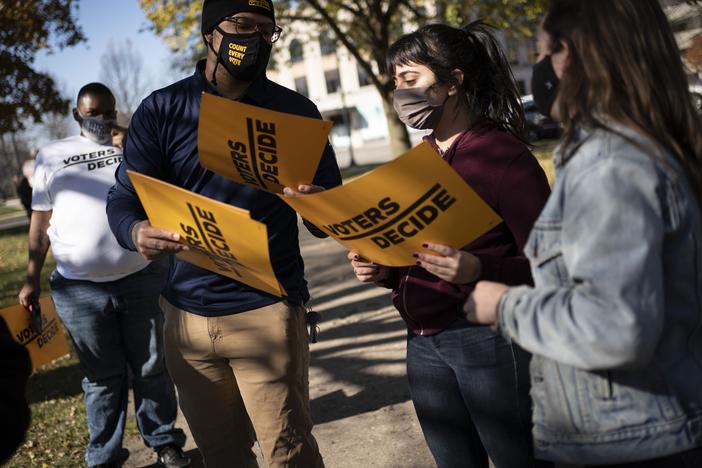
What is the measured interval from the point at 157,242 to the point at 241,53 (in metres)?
0.78

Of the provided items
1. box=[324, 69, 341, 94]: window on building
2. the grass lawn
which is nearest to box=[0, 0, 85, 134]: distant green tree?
the grass lawn

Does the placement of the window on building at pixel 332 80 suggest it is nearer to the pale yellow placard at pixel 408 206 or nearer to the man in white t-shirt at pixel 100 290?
the man in white t-shirt at pixel 100 290

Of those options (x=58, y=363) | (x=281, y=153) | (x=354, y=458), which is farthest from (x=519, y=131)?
(x=58, y=363)

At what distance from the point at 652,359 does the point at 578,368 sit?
153mm

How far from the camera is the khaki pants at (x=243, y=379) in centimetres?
279

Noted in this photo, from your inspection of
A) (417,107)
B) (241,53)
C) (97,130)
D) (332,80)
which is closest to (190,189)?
(241,53)

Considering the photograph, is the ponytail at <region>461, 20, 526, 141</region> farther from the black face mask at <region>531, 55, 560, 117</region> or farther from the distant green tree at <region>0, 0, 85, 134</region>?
the distant green tree at <region>0, 0, 85, 134</region>

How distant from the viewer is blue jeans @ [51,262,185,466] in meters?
4.18

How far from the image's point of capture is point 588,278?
4.99ft

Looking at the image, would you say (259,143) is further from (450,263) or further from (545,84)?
(545,84)

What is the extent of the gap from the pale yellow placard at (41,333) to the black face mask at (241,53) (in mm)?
2275

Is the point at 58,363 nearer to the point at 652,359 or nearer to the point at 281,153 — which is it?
the point at 281,153

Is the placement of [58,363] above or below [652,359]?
below

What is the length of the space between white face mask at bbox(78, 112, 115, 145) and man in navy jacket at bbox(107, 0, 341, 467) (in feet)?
5.15
